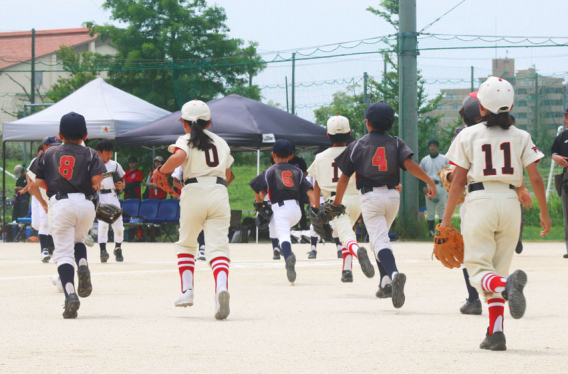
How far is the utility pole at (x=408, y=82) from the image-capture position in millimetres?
20109

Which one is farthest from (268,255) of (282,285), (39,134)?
(39,134)

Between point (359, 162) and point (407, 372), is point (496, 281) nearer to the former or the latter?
point (407, 372)

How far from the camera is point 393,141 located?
8.38 metres

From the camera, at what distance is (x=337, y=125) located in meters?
10.3

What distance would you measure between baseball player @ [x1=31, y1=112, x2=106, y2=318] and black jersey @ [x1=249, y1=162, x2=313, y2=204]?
4.01 m

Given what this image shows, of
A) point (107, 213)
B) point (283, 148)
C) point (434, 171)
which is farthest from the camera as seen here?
point (434, 171)

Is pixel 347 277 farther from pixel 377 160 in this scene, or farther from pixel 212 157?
pixel 212 157

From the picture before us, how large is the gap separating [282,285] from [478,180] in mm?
5037

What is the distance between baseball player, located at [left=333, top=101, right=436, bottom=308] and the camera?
27.2 feet

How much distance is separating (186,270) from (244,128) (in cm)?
1159

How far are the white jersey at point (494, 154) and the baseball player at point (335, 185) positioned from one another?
389 centimetres

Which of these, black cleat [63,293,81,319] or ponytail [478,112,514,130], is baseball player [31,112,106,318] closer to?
black cleat [63,293,81,319]

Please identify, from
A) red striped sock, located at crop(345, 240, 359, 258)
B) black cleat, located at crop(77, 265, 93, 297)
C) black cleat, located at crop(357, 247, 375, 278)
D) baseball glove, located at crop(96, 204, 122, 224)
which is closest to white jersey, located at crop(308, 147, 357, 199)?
red striped sock, located at crop(345, 240, 359, 258)

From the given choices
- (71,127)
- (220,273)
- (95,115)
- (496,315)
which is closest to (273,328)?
(220,273)
